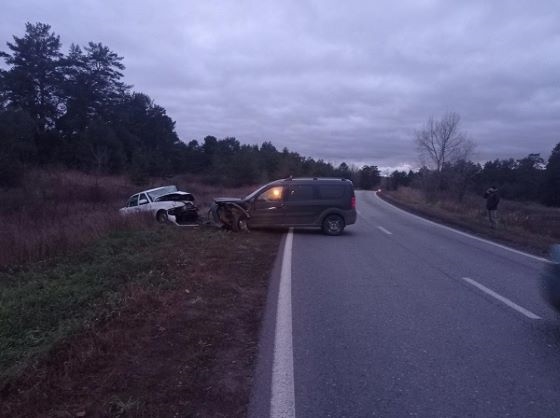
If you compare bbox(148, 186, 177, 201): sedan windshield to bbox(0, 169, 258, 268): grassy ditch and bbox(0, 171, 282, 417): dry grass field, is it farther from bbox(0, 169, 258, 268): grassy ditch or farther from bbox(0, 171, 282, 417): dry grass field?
bbox(0, 171, 282, 417): dry grass field

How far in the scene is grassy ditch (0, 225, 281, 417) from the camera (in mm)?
3955

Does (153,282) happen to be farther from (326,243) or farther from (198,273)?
(326,243)

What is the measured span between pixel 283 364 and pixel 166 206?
16.6 m

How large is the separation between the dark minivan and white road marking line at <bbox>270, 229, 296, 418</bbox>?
8.10 meters

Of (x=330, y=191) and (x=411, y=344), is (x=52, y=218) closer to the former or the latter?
(x=330, y=191)

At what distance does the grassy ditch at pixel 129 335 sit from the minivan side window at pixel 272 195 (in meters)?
6.09

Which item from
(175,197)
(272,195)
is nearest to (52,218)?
(175,197)

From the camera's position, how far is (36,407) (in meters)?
3.76

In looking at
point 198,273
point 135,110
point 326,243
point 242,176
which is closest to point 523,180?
point 242,176

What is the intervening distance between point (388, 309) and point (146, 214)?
12506mm

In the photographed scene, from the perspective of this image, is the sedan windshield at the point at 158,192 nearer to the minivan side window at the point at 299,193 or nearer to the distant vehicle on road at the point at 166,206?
the distant vehicle on road at the point at 166,206

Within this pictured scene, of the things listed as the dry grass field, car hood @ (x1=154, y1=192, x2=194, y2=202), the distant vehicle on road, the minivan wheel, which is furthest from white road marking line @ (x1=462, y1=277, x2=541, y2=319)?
car hood @ (x1=154, y1=192, x2=194, y2=202)

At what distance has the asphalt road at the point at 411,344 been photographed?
406 cm

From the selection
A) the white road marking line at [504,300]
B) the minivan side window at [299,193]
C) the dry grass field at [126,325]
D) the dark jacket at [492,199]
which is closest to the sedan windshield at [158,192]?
the minivan side window at [299,193]
